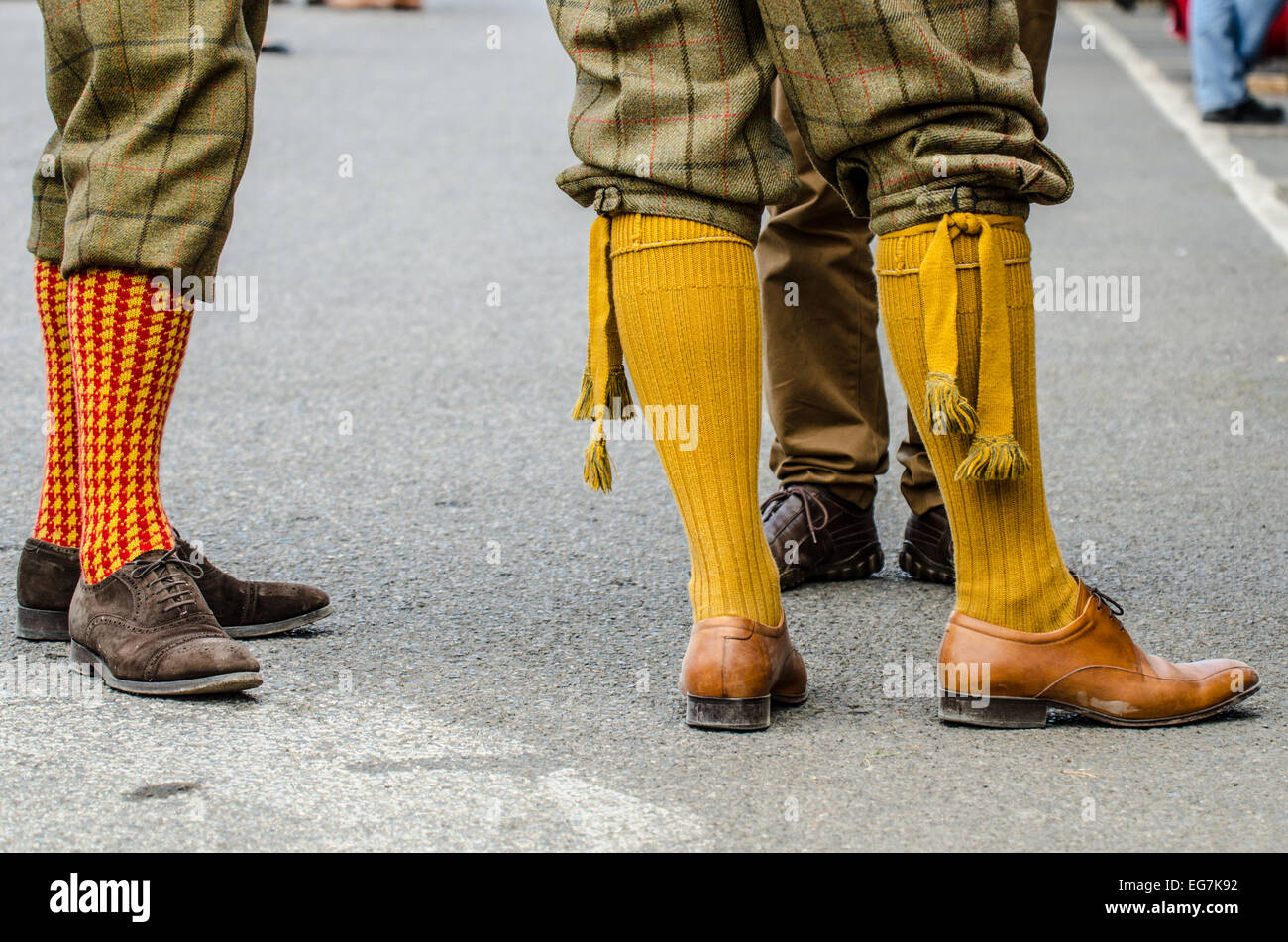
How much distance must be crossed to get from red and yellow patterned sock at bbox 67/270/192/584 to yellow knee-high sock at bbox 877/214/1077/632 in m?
0.91

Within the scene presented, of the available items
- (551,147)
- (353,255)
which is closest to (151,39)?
(353,255)

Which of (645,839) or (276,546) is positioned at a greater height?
(276,546)

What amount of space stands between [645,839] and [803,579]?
980 millimetres

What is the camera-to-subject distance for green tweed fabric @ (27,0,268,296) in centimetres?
202

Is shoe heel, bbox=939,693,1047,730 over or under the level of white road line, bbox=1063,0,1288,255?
under

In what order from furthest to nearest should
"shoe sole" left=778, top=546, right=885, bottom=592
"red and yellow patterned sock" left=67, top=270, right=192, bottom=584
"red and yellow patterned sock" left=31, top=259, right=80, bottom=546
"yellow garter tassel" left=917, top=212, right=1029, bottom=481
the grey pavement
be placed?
"shoe sole" left=778, top=546, right=885, bottom=592 → "red and yellow patterned sock" left=31, top=259, right=80, bottom=546 → "red and yellow patterned sock" left=67, top=270, right=192, bottom=584 → "yellow garter tassel" left=917, top=212, right=1029, bottom=481 → the grey pavement

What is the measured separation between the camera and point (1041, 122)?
190cm

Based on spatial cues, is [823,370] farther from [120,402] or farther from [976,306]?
[120,402]

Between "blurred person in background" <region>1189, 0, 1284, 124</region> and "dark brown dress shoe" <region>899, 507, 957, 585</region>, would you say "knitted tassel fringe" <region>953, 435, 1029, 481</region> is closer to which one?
"dark brown dress shoe" <region>899, 507, 957, 585</region>

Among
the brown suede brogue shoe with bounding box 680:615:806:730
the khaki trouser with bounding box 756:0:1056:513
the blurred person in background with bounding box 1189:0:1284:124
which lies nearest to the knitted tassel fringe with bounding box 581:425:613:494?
→ the brown suede brogue shoe with bounding box 680:615:806:730

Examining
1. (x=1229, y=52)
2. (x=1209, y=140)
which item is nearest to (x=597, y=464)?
(x=1209, y=140)

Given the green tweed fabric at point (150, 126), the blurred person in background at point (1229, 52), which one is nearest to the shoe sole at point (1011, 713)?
the green tweed fabric at point (150, 126)

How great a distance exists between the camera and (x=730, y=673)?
193 centimetres
